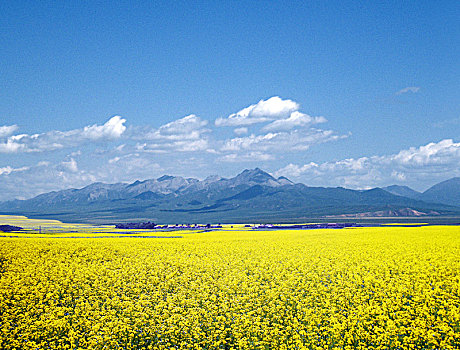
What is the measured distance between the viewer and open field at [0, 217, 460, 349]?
1273 centimetres

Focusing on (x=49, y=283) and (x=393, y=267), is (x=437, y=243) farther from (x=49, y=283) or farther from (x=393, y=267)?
(x=49, y=283)

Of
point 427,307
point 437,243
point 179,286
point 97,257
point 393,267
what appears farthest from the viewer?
point 437,243

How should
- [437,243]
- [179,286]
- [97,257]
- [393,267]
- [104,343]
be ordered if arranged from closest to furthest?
1. [104,343]
2. [179,286]
3. [393,267]
4. [97,257]
5. [437,243]

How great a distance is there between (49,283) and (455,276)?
20.8 metres

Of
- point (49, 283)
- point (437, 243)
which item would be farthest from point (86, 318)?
point (437, 243)

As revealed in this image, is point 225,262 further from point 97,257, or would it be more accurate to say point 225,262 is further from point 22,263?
point 22,263

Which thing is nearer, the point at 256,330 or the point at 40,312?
Answer: the point at 256,330

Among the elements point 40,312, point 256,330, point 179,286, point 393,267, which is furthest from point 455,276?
point 40,312

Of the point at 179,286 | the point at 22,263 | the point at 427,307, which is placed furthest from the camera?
the point at 22,263

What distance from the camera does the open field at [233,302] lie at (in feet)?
41.8

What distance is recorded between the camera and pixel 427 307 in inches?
577

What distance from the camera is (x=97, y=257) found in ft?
96.8

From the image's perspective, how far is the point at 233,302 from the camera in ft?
54.6

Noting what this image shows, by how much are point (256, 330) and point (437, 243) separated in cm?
2786
